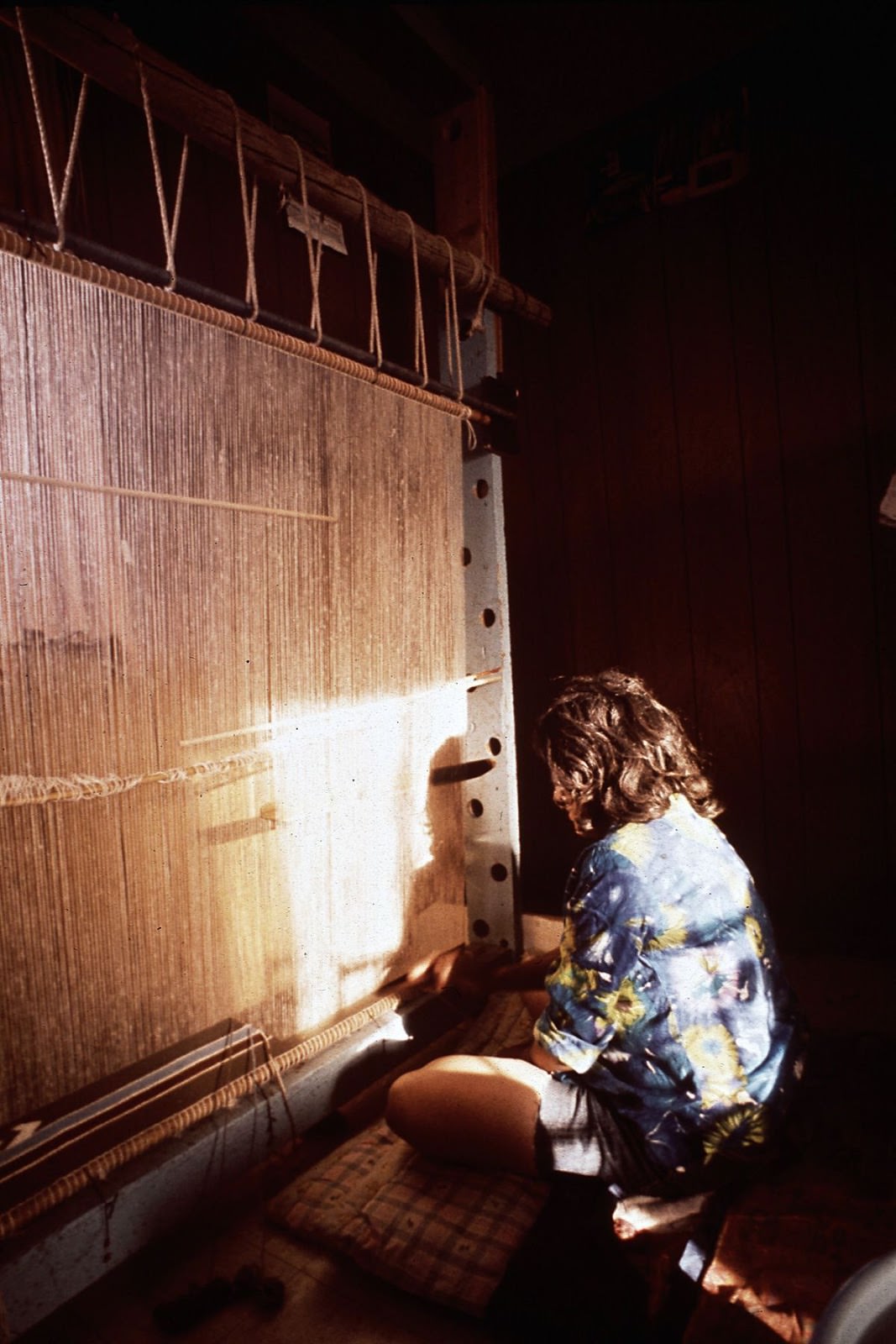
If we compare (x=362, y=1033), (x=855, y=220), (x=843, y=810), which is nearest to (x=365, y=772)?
(x=362, y=1033)

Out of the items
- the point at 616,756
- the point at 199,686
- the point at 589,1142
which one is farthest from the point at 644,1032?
the point at 199,686

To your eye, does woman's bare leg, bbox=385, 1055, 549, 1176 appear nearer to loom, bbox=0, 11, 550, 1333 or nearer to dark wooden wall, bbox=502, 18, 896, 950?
loom, bbox=0, 11, 550, 1333

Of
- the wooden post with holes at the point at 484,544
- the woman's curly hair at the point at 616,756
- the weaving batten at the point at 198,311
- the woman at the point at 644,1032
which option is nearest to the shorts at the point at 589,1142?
the woman at the point at 644,1032

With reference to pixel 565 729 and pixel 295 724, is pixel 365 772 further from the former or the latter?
pixel 565 729

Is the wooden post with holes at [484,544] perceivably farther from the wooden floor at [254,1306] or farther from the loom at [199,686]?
the wooden floor at [254,1306]

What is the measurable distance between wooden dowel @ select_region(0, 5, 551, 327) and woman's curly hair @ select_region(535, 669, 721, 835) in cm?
123

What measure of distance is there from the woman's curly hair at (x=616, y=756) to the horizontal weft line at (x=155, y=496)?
768 millimetres

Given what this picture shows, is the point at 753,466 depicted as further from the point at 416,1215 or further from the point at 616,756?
the point at 416,1215

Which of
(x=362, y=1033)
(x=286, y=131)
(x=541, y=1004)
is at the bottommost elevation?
(x=541, y=1004)

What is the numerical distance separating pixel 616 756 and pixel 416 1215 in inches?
43.7

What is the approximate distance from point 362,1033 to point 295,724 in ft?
2.63

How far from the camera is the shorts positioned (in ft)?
5.31

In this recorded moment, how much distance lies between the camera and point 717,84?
8.86ft

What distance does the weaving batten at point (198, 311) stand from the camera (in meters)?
1.19
